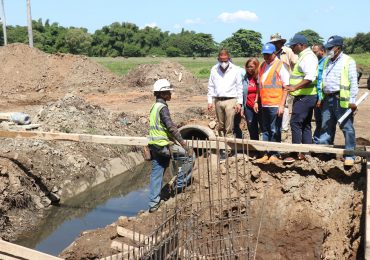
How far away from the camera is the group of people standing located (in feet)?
19.5

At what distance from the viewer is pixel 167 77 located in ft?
77.2

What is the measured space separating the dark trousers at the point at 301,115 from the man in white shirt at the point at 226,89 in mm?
895

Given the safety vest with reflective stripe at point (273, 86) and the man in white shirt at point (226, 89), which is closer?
the safety vest with reflective stripe at point (273, 86)

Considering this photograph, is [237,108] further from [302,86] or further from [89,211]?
[89,211]

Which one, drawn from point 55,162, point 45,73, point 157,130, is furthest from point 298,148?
point 45,73

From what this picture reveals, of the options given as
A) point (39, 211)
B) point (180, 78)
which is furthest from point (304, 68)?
point (180, 78)

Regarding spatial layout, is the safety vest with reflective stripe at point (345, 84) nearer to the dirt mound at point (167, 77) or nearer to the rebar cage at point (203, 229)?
the rebar cage at point (203, 229)

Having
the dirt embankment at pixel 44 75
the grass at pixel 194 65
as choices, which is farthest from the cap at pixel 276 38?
the grass at pixel 194 65

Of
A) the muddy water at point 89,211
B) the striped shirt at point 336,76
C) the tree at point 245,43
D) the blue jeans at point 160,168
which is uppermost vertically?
the tree at point 245,43

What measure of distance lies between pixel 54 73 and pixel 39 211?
16208mm

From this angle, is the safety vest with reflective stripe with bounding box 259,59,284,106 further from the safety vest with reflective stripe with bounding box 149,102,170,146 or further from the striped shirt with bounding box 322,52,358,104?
the safety vest with reflective stripe with bounding box 149,102,170,146

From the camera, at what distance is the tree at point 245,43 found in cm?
6297

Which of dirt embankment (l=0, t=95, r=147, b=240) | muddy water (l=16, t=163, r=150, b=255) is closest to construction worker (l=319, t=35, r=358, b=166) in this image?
muddy water (l=16, t=163, r=150, b=255)

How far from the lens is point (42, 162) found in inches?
341
